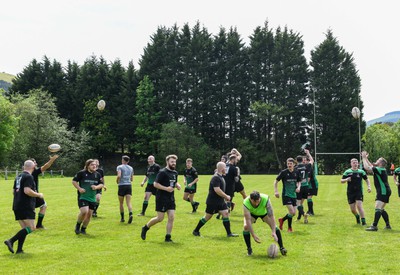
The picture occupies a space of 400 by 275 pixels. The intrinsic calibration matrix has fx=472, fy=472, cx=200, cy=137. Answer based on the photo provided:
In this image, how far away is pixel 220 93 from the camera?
254 ft

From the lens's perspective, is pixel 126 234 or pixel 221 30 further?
pixel 221 30

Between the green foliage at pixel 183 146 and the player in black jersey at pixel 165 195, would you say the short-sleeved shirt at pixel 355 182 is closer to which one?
the player in black jersey at pixel 165 195

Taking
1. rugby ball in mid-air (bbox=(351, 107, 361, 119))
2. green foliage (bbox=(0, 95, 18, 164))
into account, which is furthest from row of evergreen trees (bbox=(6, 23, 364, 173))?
rugby ball in mid-air (bbox=(351, 107, 361, 119))

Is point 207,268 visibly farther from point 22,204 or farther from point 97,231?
point 97,231

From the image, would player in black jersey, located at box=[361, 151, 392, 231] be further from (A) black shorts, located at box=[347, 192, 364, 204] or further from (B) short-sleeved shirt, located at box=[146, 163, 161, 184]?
(B) short-sleeved shirt, located at box=[146, 163, 161, 184]

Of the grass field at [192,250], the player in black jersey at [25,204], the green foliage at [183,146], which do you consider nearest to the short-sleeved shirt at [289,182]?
the grass field at [192,250]

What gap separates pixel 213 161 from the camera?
240 feet

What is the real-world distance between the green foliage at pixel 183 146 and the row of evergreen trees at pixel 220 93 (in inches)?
54.8

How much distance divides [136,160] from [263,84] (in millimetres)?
24519

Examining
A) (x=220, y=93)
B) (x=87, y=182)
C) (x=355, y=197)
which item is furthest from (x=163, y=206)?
(x=220, y=93)

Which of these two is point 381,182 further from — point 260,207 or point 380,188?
point 260,207

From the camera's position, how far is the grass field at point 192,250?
964 centimetres

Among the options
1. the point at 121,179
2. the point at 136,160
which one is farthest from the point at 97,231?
the point at 136,160

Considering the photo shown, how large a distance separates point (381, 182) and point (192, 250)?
6.92 m
